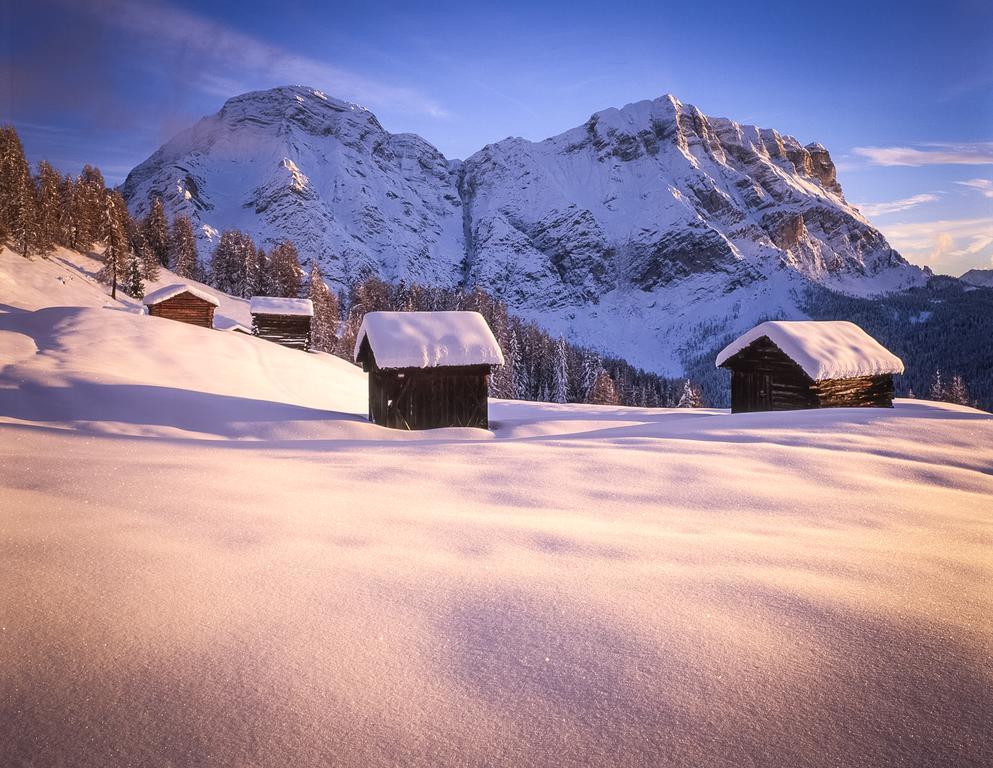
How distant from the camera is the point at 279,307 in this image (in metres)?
43.1

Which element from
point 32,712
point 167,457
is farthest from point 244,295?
point 32,712

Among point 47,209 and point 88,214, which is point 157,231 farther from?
point 47,209

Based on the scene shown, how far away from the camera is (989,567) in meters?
3.59

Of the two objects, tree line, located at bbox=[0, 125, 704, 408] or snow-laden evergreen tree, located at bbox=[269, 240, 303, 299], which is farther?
snow-laden evergreen tree, located at bbox=[269, 240, 303, 299]

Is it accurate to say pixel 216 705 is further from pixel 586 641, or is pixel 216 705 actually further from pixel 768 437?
pixel 768 437

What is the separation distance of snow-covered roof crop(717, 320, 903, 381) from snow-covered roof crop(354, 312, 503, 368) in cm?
986

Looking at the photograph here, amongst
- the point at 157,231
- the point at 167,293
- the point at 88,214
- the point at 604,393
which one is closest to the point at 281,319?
the point at 167,293

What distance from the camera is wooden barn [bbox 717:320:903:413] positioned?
1897cm

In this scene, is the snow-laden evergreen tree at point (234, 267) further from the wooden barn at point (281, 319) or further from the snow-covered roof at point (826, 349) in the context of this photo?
the snow-covered roof at point (826, 349)

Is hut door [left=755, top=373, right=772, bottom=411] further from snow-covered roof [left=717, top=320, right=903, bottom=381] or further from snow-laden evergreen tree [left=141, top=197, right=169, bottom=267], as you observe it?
snow-laden evergreen tree [left=141, top=197, right=169, bottom=267]

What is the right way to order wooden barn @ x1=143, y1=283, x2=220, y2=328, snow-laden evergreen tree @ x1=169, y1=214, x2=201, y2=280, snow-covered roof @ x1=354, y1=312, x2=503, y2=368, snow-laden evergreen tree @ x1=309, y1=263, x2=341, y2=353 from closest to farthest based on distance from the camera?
snow-covered roof @ x1=354, y1=312, x2=503, y2=368 → wooden barn @ x1=143, y1=283, x2=220, y2=328 → snow-laden evergreen tree @ x1=309, y1=263, x2=341, y2=353 → snow-laden evergreen tree @ x1=169, y1=214, x2=201, y2=280

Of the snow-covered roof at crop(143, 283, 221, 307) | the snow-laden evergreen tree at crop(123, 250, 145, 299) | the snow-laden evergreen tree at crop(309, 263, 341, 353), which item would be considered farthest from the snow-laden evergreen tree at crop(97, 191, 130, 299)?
the snow-laden evergreen tree at crop(309, 263, 341, 353)

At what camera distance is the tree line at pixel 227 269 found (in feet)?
161

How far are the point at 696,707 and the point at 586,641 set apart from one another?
0.57 meters
